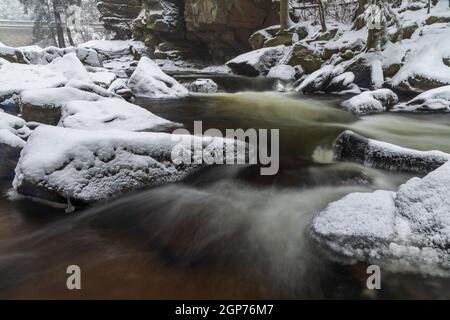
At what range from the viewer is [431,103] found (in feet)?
28.5

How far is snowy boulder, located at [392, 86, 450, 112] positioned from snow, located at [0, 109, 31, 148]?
949 cm

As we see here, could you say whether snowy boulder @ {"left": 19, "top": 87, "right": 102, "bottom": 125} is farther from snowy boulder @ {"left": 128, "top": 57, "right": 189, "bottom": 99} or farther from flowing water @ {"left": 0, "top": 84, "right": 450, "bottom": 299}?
snowy boulder @ {"left": 128, "top": 57, "right": 189, "bottom": 99}

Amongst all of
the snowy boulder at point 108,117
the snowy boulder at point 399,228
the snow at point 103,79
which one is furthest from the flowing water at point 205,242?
the snow at point 103,79

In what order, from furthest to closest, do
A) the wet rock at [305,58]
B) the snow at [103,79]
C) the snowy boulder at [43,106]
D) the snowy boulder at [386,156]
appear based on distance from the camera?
the wet rock at [305,58]
the snow at [103,79]
the snowy boulder at [43,106]
the snowy boulder at [386,156]

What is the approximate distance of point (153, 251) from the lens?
9.70 feet

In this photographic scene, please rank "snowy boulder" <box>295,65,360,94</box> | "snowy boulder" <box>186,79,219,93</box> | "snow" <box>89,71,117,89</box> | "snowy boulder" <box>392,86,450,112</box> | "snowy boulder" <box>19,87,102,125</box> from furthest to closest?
"snowy boulder" <box>186,79,219,93</box>
"snowy boulder" <box>295,65,360,94</box>
"snow" <box>89,71,117,89</box>
"snowy boulder" <box>392,86,450,112</box>
"snowy boulder" <box>19,87,102,125</box>

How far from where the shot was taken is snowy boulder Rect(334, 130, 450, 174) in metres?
4.17

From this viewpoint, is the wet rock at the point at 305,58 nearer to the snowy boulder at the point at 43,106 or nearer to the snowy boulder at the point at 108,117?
the snowy boulder at the point at 108,117

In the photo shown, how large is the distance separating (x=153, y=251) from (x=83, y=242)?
78 centimetres

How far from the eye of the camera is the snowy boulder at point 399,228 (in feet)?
8.34

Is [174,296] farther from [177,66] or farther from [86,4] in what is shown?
[86,4]

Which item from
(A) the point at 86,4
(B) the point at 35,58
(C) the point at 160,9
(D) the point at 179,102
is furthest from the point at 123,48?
(A) the point at 86,4

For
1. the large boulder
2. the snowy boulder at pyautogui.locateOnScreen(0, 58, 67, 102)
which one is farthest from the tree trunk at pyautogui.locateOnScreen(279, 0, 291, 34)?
the large boulder

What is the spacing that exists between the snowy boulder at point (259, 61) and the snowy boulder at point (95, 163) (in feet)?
42.8
